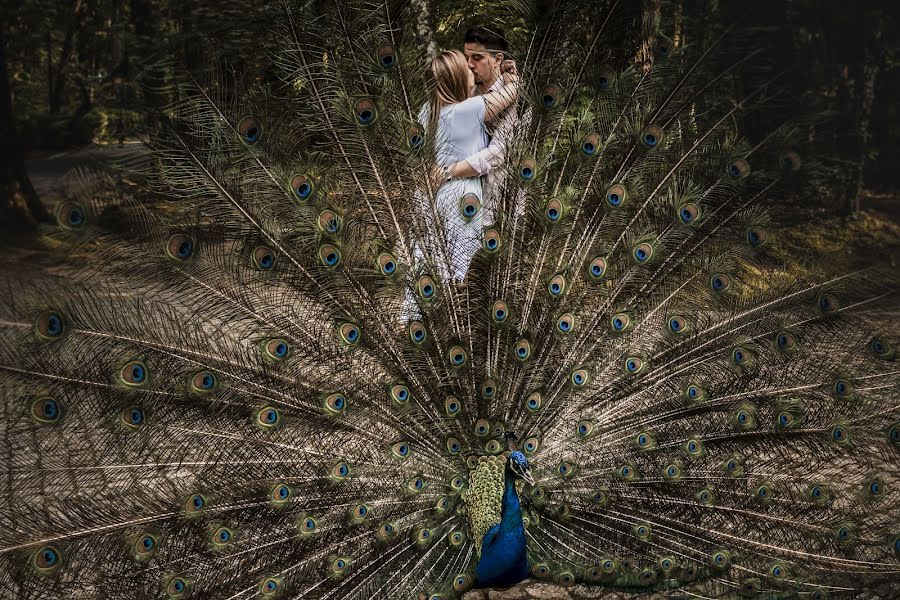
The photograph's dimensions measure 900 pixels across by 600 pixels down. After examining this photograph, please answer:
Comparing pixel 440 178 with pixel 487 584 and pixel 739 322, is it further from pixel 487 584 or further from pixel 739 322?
pixel 487 584

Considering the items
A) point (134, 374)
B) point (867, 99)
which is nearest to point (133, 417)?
point (134, 374)

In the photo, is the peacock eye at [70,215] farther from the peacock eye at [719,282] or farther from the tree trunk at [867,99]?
the tree trunk at [867,99]

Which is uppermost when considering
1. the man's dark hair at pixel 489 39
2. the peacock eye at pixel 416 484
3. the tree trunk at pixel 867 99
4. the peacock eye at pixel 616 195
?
the tree trunk at pixel 867 99

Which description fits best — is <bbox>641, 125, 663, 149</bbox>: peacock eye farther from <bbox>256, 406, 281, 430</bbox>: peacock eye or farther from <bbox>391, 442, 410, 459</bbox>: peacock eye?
<bbox>256, 406, 281, 430</bbox>: peacock eye

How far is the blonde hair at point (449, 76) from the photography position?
2666 millimetres

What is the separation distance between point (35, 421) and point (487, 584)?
4.82 feet

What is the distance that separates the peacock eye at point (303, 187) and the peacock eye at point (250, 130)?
0.16 metres

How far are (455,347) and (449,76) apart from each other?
94 centimetres

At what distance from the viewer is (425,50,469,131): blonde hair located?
267cm

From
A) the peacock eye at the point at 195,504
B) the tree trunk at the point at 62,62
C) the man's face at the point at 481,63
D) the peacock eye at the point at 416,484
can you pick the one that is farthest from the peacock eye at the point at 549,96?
the tree trunk at the point at 62,62

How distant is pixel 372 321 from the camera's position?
2498 millimetres

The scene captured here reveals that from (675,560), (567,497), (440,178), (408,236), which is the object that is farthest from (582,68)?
(675,560)

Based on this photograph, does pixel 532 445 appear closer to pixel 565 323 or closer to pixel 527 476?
pixel 527 476

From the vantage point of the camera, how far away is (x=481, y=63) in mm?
2773
